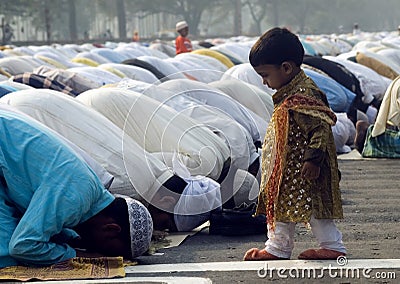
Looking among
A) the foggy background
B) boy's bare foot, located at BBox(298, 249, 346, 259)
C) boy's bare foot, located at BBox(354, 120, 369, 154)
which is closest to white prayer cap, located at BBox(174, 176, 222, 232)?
boy's bare foot, located at BBox(298, 249, 346, 259)

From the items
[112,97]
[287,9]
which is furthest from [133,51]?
[287,9]

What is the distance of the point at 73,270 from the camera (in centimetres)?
507

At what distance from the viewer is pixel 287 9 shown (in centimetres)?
9744

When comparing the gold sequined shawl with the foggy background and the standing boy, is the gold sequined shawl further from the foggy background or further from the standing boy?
the foggy background

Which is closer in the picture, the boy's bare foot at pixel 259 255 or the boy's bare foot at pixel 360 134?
the boy's bare foot at pixel 259 255

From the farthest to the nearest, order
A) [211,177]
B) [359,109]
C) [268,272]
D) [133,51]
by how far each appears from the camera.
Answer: [133,51] < [359,109] < [211,177] < [268,272]

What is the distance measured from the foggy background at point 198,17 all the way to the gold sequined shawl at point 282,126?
6187 centimetres

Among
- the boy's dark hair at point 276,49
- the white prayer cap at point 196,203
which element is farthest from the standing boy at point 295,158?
the white prayer cap at point 196,203

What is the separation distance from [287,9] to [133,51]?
78048 millimetres

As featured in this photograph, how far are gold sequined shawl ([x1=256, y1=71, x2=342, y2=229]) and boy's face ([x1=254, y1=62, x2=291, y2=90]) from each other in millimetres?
33

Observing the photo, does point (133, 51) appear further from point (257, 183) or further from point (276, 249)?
point (276, 249)

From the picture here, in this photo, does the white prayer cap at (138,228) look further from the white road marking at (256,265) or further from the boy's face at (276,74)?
the boy's face at (276,74)

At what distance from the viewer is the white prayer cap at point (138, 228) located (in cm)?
537

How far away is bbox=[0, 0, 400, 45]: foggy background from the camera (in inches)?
3049
